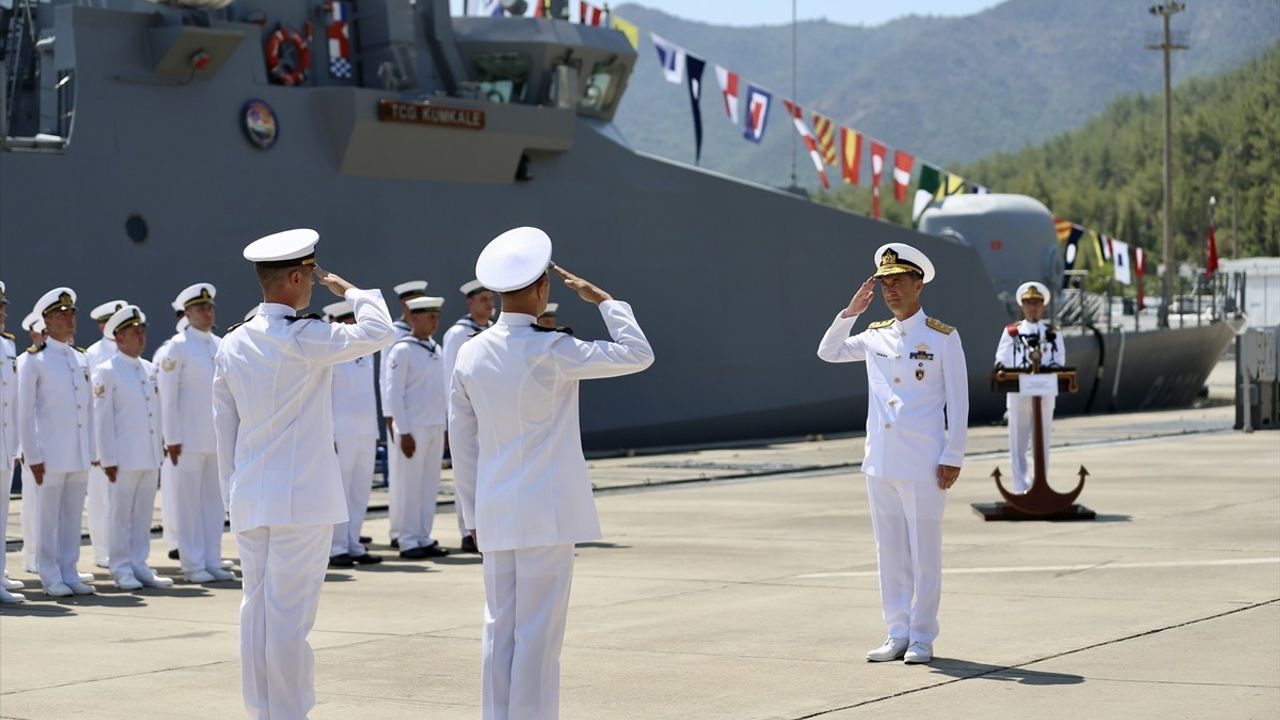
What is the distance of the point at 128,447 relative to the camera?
9492mm

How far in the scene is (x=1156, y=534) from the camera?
10.5 meters

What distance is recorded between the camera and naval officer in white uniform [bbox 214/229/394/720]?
502 cm

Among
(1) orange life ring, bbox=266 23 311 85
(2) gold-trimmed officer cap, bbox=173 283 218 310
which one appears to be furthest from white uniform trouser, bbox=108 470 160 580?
(1) orange life ring, bbox=266 23 311 85

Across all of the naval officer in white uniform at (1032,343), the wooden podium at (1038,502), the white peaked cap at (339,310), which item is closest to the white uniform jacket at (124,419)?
the white peaked cap at (339,310)

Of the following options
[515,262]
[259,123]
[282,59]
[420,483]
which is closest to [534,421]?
[515,262]

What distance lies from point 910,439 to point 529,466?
7.78 ft

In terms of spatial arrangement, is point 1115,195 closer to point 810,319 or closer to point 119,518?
point 810,319

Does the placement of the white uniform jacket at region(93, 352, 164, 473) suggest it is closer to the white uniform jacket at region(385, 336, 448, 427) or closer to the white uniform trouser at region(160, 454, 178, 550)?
the white uniform trouser at region(160, 454, 178, 550)

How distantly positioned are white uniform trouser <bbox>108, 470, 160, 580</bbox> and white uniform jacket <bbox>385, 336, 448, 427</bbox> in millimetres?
1829

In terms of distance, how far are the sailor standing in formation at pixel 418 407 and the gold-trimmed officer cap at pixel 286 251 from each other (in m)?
5.74

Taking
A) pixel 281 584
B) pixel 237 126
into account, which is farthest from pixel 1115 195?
pixel 281 584

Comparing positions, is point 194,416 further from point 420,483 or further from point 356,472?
point 420,483

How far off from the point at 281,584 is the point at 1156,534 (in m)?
6.99

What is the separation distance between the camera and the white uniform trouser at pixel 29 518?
30.8 ft
